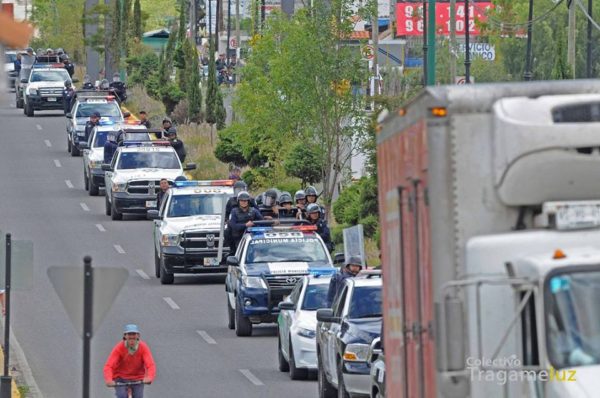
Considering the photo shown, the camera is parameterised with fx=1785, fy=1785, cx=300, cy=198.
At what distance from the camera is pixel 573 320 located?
403 inches

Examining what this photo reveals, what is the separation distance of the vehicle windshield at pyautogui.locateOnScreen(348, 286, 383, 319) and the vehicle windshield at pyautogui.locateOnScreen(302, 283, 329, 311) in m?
2.97

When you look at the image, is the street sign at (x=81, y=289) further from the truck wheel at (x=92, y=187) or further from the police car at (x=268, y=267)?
the truck wheel at (x=92, y=187)

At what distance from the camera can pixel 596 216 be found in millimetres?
10664

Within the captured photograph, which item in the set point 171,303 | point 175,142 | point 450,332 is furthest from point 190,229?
point 450,332

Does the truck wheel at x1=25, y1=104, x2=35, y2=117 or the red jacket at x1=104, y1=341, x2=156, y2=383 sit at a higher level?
the red jacket at x1=104, y1=341, x2=156, y2=383

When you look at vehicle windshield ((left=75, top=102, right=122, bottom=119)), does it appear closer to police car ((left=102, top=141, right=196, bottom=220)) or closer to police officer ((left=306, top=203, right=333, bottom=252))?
police car ((left=102, top=141, right=196, bottom=220))

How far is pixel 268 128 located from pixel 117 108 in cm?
1547

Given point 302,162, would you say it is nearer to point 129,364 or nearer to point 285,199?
point 285,199

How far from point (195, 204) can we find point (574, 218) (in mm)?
25837

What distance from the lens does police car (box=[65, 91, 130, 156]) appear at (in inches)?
2212

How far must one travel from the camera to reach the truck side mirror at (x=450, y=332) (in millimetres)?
10023

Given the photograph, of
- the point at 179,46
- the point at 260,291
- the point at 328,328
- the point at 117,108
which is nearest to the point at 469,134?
the point at 328,328

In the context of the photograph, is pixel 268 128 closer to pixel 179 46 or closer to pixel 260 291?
pixel 260 291

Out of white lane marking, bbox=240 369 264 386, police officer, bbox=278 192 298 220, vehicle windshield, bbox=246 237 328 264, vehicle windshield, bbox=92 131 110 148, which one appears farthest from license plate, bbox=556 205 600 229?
vehicle windshield, bbox=92 131 110 148
